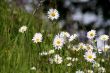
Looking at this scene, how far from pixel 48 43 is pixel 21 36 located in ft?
0.76

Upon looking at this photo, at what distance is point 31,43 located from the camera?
402cm

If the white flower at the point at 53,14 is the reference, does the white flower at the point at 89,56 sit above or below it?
below

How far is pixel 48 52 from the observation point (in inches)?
143

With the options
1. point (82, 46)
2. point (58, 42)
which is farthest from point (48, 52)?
point (82, 46)

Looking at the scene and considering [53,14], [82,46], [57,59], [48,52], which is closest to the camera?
[57,59]

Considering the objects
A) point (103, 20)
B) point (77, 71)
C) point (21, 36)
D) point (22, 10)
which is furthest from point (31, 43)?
point (103, 20)

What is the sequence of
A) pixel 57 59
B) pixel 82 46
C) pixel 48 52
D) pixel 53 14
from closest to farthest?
pixel 57 59 → pixel 48 52 → pixel 82 46 → pixel 53 14

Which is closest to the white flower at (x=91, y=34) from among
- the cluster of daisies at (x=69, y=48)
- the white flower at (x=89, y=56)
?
the cluster of daisies at (x=69, y=48)

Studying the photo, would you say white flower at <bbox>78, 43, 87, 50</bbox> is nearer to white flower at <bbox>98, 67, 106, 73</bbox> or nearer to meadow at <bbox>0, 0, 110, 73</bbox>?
meadow at <bbox>0, 0, 110, 73</bbox>

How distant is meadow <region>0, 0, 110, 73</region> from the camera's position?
3479 mm

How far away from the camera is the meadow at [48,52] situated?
3.48m

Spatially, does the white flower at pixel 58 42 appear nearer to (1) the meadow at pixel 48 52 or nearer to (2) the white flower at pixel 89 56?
(1) the meadow at pixel 48 52

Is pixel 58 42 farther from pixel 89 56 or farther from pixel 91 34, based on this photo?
pixel 91 34

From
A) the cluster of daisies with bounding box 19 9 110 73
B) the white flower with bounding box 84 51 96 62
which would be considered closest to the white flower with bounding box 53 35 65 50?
the cluster of daisies with bounding box 19 9 110 73
